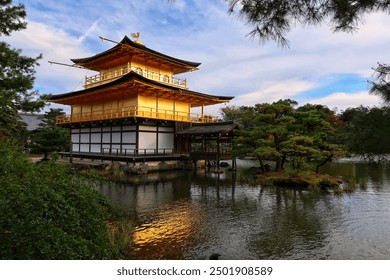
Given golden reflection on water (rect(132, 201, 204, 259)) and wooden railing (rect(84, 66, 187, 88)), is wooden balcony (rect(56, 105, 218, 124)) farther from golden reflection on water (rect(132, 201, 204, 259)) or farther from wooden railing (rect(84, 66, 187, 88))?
golden reflection on water (rect(132, 201, 204, 259))

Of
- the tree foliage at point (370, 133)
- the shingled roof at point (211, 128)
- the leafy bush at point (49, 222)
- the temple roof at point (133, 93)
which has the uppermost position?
the temple roof at point (133, 93)

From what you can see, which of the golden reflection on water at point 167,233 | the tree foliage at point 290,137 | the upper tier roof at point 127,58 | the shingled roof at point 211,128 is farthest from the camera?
the upper tier roof at point 127,58

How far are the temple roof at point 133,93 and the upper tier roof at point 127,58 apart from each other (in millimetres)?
3870

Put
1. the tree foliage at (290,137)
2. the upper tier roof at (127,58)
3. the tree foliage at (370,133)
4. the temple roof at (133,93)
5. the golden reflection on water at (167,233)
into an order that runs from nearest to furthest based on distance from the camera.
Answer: the tree foliage at (370,133)
the golden reflection on water at (167,233)
the tree foliage at (290,137)
the temple roof at (133,93)
the upper tier roof at (127,58)

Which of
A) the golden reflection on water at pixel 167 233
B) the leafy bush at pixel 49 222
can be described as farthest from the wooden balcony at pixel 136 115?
the leafy bush at pixel 49 222

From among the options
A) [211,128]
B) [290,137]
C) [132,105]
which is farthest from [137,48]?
[290,137]

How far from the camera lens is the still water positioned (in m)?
6.53

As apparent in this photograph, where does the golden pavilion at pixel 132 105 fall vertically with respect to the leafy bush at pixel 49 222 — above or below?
above

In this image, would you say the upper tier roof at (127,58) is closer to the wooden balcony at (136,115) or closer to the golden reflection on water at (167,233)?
the wooden balcony at (136,115)

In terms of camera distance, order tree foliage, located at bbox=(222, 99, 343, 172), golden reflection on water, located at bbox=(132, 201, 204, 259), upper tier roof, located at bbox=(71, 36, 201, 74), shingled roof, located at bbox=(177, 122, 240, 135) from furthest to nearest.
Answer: upper tier roof, located at bbox=(71, 36, 201, 74)
shingled roof, located at bbox=(177, 122, 240, 135)
tree foliage, located at bbox=(222, 99, 343, 172)
golden reflection on water, located at bbox=(132, 201, 204, 259)

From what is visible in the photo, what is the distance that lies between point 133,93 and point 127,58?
190 inches

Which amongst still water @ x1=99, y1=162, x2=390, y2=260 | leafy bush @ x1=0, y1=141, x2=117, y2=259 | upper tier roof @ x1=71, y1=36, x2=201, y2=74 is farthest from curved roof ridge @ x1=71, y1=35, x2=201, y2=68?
leafy bush @ x1=0, y1=141, x2=117, y2=259

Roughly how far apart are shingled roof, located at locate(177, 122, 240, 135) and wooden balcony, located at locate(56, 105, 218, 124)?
1620 millimetres

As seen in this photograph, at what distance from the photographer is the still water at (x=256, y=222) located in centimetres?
653
